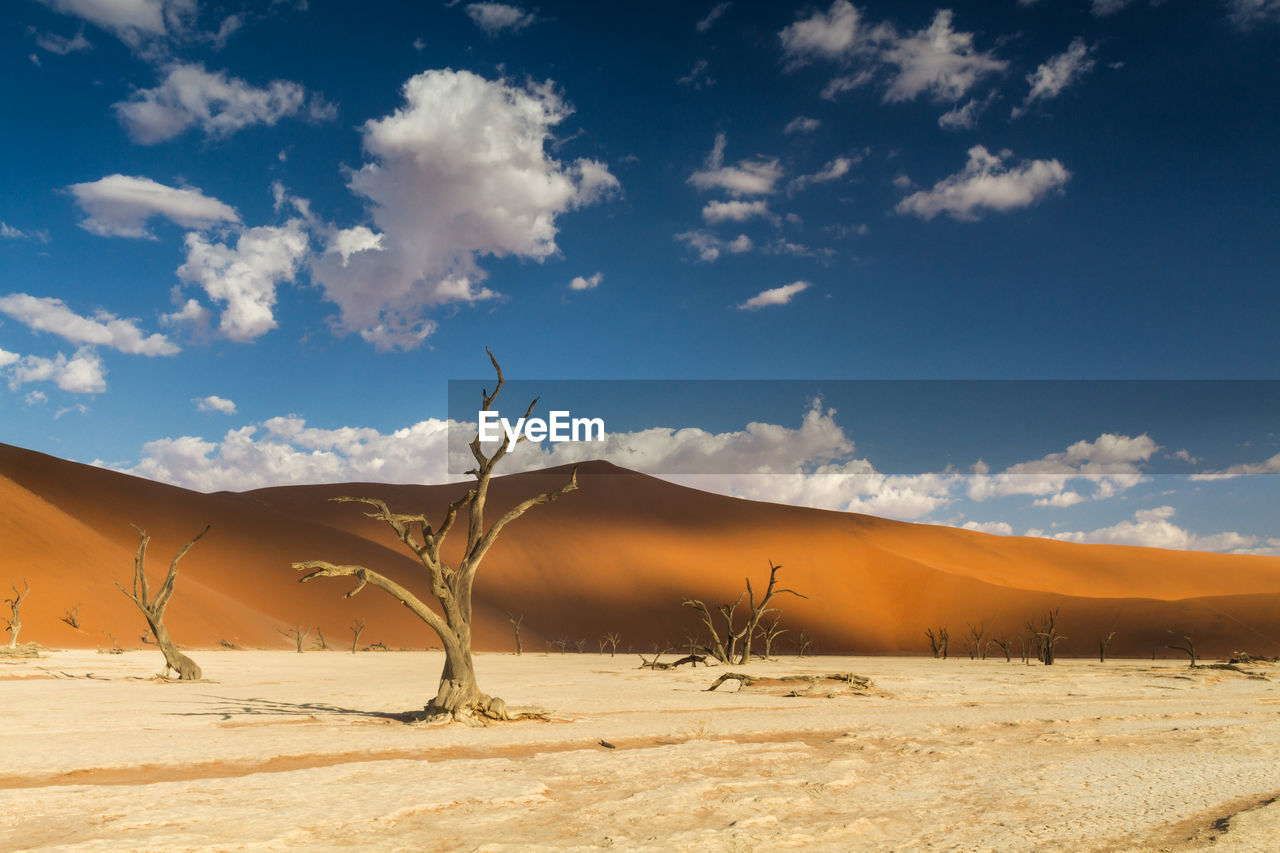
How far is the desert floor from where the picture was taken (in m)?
5.72

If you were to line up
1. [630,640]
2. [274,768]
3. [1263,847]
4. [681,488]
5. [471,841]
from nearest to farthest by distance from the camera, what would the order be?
[1263,847] < [471,841] < [274,768] < [630,640] < [681,488]

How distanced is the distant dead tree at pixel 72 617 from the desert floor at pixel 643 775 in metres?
24.4

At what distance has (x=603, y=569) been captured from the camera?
71062mm

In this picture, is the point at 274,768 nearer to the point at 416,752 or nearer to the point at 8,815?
the point at 416,752

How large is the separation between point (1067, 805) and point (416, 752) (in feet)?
21.4

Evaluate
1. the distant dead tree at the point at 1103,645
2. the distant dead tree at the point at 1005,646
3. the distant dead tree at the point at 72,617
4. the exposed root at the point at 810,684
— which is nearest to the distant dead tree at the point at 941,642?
the distant dead tree at the point at 1005,646

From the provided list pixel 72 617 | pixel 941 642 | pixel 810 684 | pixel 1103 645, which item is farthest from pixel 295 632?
pixel 1103 645

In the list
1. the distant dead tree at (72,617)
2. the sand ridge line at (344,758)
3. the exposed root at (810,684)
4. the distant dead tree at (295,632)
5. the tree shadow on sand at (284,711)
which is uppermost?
the distant dead tree at (72,617)

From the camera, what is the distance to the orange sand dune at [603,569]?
44094 mm

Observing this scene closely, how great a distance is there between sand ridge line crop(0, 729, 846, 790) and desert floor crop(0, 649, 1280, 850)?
45 mm

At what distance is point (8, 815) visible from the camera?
6191 millimetres

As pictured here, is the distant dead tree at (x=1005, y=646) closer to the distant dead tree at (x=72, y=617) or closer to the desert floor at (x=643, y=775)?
the desert floor at (x=643, y=775)

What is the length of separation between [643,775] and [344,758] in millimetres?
3466

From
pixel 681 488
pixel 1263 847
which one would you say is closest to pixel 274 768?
pixel 1263 847
